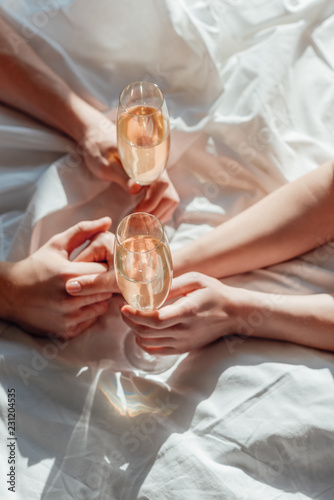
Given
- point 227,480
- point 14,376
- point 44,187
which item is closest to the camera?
point 227,480

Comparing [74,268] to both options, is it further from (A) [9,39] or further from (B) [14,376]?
(A) [9,39]

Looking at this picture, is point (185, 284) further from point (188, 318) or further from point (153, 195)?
point (153, 195)

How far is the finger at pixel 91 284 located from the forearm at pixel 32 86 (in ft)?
1.17

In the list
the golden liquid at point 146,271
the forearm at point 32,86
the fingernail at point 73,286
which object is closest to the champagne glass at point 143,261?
the golden liquid at point 146,271

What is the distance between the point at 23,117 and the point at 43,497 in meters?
0.77

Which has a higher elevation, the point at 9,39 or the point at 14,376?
the point at 9,39

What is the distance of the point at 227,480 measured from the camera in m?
0.93

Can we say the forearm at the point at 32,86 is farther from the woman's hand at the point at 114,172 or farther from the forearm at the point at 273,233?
the forearm at the point at 273,233

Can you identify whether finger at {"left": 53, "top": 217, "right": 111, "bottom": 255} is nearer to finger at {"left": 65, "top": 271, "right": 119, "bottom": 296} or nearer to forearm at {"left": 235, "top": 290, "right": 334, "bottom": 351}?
finger at {"left": 65, "top": 271, "right": 119, "bottom": 296}

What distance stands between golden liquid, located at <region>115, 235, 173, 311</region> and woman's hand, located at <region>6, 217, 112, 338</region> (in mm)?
153

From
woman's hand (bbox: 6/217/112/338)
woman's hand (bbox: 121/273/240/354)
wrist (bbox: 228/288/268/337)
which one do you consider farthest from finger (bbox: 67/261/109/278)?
wrist (bbox: 228/288/268/337)

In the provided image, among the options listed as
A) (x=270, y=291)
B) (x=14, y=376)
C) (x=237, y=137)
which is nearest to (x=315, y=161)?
(x=237, y=137)

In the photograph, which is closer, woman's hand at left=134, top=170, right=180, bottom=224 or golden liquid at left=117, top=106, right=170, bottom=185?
golden liquid at left=117, top=106, right=170, bottom=185

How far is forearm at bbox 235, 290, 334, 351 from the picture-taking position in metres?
1.05
